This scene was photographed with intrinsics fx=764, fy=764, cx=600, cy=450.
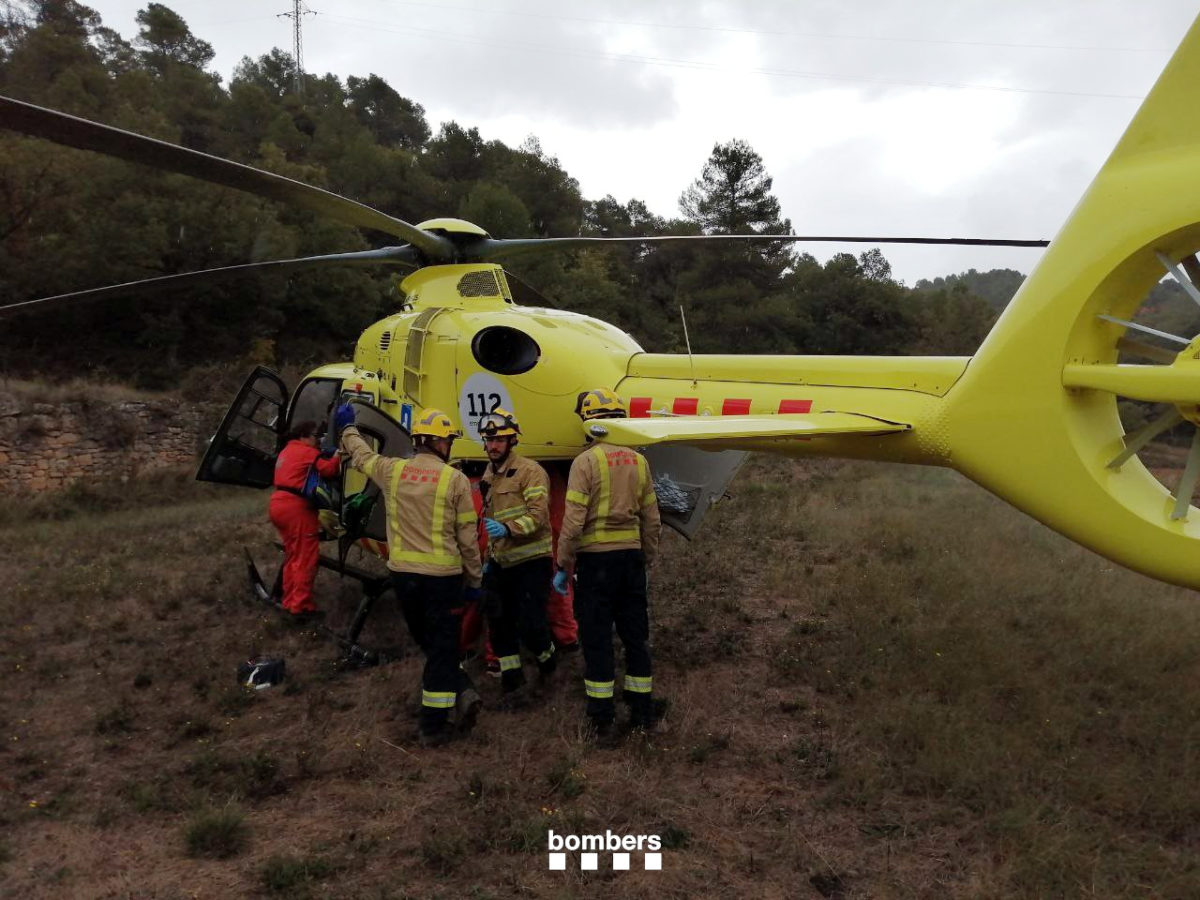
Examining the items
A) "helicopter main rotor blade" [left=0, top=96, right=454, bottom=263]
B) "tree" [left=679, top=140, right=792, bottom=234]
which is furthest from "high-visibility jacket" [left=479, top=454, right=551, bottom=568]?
"tree" [left=679, top=140, right=792, bottom=234]

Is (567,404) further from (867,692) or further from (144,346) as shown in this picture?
(144,346)

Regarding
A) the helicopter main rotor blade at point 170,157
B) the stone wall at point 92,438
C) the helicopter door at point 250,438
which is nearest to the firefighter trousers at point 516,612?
the helicopter main rotor blade at point 170,157

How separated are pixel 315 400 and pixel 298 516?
1.41 m

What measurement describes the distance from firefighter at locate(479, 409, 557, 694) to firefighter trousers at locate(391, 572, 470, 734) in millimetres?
555

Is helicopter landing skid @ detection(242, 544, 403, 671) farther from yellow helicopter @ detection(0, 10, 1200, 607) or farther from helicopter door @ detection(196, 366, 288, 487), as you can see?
helicopter door @ detection(196, 366, 288, 487)

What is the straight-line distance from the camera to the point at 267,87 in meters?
50.5

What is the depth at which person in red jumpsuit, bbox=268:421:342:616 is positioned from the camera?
21.5 feet

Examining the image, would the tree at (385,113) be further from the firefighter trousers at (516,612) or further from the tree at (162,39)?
the firefighter trousers at (516,612)

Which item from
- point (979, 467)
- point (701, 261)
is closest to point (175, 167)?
point (979, 467)

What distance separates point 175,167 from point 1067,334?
4.87m

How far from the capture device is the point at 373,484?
6352 millimetres

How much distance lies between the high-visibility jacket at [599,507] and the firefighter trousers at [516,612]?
0.61 metres

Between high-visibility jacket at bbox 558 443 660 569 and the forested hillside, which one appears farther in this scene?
the forested hillside

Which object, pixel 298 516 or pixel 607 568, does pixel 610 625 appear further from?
pixel 298 516
